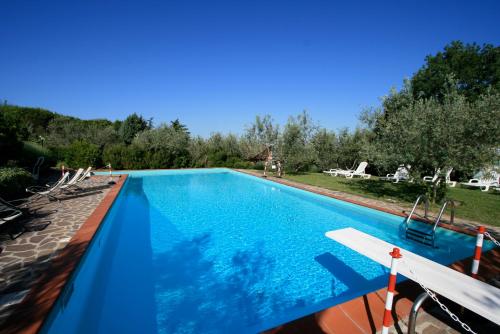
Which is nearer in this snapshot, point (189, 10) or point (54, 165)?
point (189, 10)

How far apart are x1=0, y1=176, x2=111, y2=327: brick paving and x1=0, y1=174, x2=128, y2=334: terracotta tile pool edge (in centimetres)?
10

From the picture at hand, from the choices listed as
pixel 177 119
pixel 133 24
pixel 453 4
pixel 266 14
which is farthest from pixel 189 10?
pixel 177 119

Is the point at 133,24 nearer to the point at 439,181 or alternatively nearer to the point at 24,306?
the point at 24,306

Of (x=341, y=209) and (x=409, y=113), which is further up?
(x=409, y=113)

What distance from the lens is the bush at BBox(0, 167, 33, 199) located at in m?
7.17

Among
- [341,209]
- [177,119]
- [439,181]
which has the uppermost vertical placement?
[177,119]

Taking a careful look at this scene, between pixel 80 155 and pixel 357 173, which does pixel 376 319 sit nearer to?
pixel 357 173

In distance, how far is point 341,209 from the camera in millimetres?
8719

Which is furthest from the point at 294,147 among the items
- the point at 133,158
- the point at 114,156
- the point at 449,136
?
the point at 114,156

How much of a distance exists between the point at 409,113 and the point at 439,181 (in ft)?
8.37

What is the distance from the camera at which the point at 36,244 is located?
4332 millimetres

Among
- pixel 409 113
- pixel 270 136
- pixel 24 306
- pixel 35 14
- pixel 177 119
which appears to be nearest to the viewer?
pixel 24 306

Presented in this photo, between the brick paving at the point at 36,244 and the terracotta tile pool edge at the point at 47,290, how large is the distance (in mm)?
99

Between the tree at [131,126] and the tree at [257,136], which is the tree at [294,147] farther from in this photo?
the tree at [131,126]
